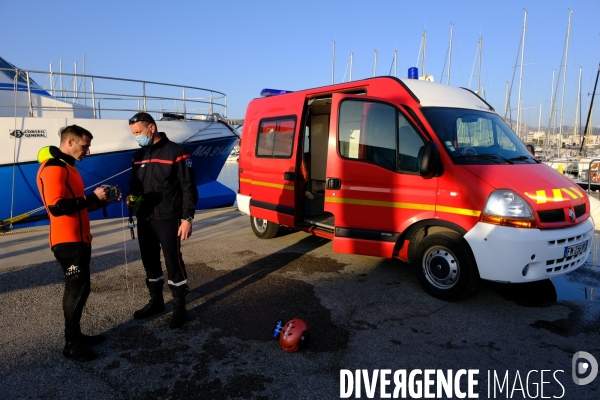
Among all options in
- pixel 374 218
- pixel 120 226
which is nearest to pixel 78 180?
pixel 374 218

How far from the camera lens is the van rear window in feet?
21.6

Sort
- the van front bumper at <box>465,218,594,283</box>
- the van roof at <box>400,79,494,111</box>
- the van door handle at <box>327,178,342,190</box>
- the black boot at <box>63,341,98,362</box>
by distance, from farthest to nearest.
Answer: the van door handle at <box>327,178,342,190</box> < the van roof at <box>400,79,494,111</box> < the van front bumper at <box>465,218,594,283</box> < the black boot at <box>63,341,98,362</box>

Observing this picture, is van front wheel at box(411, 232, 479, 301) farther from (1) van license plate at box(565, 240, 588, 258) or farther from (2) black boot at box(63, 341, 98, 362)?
(2) black boot at box(63, 341, 98, 362)

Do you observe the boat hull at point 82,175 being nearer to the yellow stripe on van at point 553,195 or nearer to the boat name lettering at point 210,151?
the boat name lettering at point 210,151

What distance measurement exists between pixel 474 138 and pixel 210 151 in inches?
377

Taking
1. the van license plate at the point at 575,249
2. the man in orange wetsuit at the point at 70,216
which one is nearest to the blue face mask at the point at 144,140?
the man in orange wetsuit at the point at 70,216

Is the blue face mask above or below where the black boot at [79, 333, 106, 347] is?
above

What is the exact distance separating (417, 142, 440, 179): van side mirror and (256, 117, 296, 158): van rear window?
248 centimetres

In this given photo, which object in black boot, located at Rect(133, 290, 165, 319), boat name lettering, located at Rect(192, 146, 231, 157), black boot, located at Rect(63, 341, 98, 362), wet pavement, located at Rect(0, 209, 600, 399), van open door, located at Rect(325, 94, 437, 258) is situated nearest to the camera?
wet pavement, located at Rect(0, 209, 600, 399)

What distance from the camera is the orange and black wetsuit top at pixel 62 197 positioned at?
10.8 ft

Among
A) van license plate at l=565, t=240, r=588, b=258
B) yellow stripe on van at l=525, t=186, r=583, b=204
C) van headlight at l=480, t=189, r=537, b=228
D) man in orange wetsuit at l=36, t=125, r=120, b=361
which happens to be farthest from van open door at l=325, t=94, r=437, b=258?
man in orange wetsuit at l=36, t=125, r=120, b=361

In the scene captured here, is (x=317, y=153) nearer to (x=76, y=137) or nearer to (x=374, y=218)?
(x=374, y=218)

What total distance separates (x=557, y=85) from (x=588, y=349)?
2680 cm

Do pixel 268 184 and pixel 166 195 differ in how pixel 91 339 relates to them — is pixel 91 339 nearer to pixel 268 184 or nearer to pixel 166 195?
pixel 166 195
